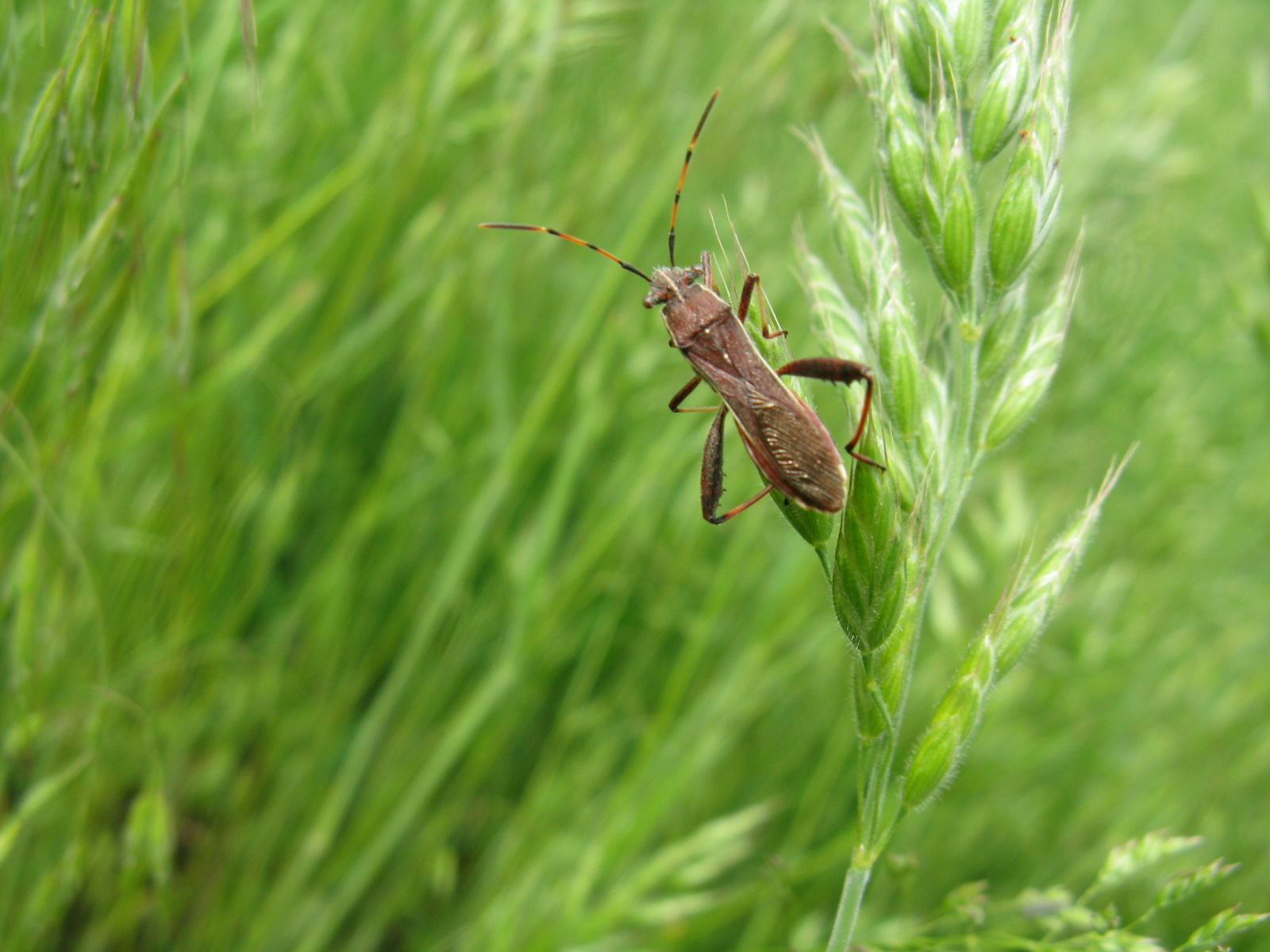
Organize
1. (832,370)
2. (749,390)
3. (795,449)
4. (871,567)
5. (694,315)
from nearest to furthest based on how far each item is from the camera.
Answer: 1. (871,567)
2. (832,370)
3. (795,449)
4. (749,390)
5. (694,315)

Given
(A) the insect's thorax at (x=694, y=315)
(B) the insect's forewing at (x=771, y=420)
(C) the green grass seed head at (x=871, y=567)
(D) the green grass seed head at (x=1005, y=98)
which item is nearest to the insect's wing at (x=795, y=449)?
(B) the insect's forewing at (x=771, y=420)

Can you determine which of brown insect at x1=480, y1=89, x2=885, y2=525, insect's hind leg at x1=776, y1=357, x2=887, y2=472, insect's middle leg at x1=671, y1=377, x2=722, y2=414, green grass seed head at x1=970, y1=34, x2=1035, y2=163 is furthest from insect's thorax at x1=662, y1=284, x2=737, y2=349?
green grass seed head at x1=970, y1=34, x2=1035, y2=163

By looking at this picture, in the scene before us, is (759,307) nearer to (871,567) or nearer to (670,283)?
(670,283)

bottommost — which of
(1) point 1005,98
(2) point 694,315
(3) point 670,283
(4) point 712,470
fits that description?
(4) point 712,470

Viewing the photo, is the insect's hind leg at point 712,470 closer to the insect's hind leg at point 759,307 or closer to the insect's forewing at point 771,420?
the insect's forewing at point 771,420

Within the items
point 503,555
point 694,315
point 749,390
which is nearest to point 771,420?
point 749,390

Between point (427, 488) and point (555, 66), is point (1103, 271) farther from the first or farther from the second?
point (427, 488)

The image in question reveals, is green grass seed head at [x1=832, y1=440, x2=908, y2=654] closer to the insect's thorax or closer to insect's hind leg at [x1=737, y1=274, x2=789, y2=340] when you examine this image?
insect's hind leg at [x1=737, y1=274, x2=789, y2=340]
